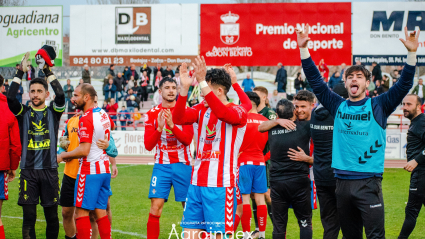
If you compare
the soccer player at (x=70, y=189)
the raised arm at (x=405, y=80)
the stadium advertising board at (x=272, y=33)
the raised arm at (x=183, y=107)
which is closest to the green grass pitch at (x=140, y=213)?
the soccer player at (x=70, y=189)

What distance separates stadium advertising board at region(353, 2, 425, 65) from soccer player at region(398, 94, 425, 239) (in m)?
21.0

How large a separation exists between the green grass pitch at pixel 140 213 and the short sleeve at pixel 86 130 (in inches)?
91.7

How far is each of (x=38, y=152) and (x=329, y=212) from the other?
13.3ft

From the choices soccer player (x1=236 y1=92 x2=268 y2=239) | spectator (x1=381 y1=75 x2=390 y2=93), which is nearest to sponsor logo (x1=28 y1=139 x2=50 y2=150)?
soccer player (x1=236 y1=92 x2=268 y2=239)

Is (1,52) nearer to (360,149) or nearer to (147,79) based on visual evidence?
(147,79)

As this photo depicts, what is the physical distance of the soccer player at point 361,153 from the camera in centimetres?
443

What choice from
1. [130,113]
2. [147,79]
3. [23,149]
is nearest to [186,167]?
[23,149]

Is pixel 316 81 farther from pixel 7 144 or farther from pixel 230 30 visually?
pixel 230 30

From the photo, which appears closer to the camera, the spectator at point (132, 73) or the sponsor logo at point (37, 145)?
the sponsor logo at point (37, 145)

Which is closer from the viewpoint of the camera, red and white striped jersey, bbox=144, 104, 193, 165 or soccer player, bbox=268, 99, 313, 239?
soccer player, bbox=268, 99, 313, 239

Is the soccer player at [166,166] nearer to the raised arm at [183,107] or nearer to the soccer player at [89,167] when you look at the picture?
the soccer player at [89,167]

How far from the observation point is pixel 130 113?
23.1m

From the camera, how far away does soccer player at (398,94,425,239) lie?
20.9 feet

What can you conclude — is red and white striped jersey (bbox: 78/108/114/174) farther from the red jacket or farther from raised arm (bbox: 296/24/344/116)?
raised arm (bbox: 296/24/344/116)
